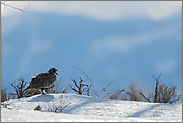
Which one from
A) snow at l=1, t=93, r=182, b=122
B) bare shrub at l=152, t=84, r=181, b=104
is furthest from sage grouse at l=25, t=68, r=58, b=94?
bare shrub at l=152, t=84, r=181, b=104

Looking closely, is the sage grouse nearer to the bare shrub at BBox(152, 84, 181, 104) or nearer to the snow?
the snow

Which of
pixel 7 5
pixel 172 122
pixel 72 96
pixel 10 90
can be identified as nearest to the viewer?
pixel 172 122

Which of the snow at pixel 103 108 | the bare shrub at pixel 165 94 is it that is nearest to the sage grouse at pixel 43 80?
the snow at pixel 103 108

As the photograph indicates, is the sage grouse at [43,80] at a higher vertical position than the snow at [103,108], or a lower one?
higher

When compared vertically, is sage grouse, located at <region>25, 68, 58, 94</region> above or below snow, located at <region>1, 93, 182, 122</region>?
above

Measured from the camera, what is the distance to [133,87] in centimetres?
559

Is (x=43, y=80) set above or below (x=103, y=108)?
above

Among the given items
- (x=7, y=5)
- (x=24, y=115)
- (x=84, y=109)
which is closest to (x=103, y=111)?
(x=84, y=109)

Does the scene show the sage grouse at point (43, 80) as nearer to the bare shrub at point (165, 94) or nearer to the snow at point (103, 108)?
the snow at point (103, 108)

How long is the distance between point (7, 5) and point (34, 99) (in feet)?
5.64

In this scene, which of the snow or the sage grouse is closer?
the snow

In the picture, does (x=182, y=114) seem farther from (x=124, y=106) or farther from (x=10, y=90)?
(x=10, y=90)

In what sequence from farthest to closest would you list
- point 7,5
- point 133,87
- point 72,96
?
point 133,87 → point 72,96 → point 7,5

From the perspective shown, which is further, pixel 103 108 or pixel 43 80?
pixel 43 80
